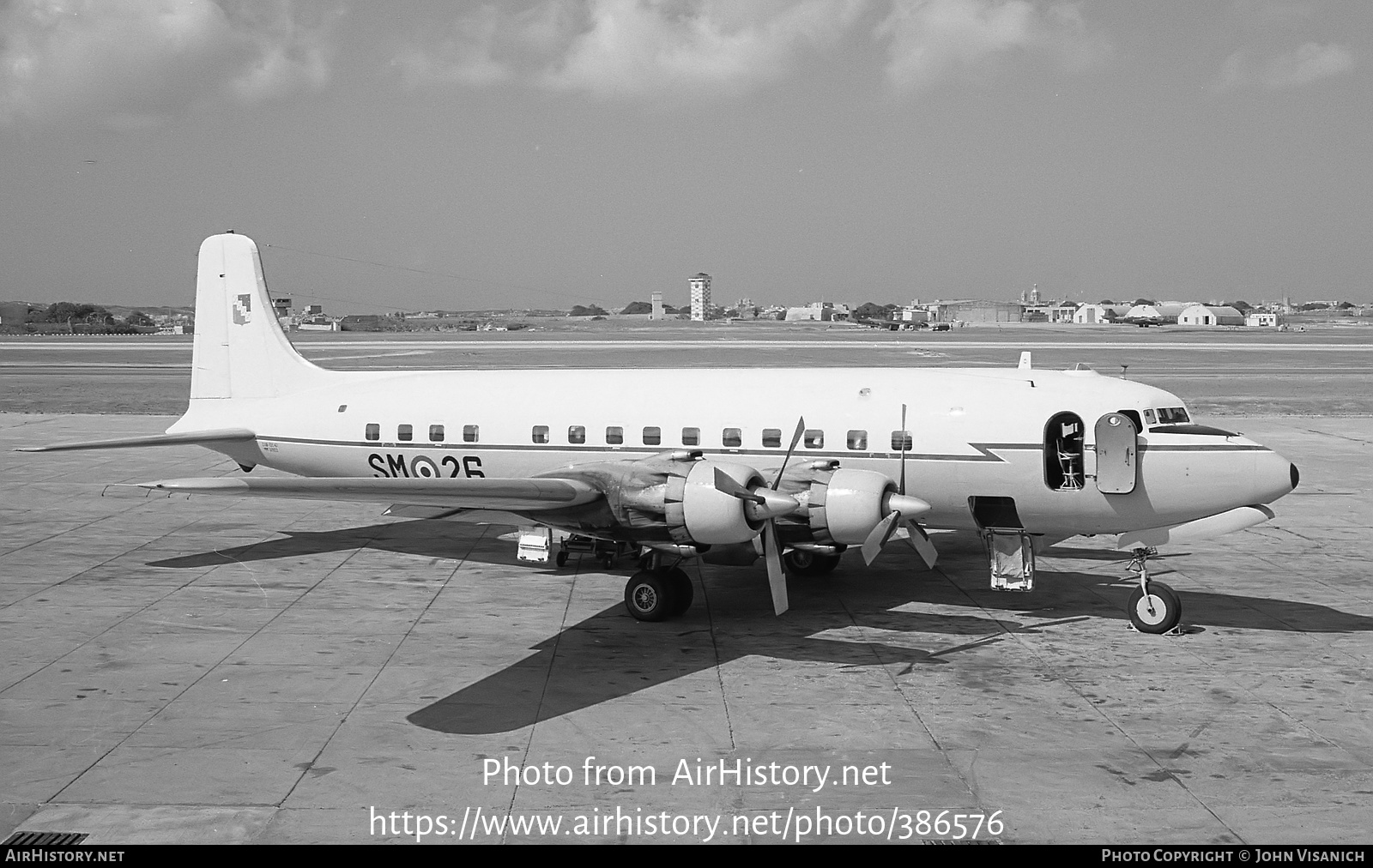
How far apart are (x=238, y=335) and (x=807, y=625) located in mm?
13267

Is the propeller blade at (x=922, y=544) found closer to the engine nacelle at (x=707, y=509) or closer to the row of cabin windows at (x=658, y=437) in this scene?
the row of cabin windows at (x=658, y=437)

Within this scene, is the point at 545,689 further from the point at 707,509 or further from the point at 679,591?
the point at 679,591

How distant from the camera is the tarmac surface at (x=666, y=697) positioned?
961cm

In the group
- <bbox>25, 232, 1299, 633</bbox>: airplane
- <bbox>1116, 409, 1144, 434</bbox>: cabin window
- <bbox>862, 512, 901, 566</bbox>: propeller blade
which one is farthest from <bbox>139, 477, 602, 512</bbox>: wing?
<bbox>1116, 409, 1144, 434</bbox>: cabin window

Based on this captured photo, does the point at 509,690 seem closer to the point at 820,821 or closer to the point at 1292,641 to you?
the point at 820,821

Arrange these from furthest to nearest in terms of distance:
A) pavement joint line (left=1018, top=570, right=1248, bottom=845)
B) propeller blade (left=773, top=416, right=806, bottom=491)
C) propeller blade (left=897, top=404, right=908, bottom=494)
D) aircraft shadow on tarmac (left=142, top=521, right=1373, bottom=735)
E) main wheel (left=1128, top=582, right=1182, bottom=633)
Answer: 1. propeller blade (left=897, top=404, right=908, bottom=494)
2. main wheel (left=1128, top=582, right=1182, bottom=633)
3. propeller blade (left=773, top=416, right=806, bottom=491)
4. aircraft shadow on tarmac (left=142, top=521, right=1373, bottom=735)
5. pavement joint line (left=1018, top=570, right=1248, bottom=845)

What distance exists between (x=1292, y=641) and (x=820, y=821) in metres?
9.08

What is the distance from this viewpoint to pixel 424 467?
19.3 metres

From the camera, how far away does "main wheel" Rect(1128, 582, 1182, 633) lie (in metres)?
15.2

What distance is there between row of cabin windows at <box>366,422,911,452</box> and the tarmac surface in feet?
7.94

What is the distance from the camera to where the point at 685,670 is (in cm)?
1360

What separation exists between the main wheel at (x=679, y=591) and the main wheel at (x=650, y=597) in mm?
28

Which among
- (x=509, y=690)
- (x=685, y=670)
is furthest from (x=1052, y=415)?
(x=509, y=690)

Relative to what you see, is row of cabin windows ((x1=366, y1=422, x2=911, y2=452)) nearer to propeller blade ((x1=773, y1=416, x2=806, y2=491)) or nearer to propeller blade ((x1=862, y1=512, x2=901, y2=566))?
propeller blade ((x1=773, y1=416, x2=806, y2=491))
